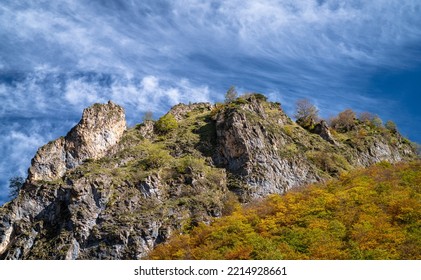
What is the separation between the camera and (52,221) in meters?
53.8

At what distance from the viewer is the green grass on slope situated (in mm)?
34531

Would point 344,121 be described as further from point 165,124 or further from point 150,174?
point 150,174

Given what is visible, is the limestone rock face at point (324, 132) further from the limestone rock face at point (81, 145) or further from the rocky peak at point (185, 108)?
the limestone rock face at point (81, 145)

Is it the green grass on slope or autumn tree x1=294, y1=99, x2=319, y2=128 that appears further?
autumn tree x1=294, y1=99, x2=319, y2=128

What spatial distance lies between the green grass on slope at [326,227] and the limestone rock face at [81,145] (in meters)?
22.2

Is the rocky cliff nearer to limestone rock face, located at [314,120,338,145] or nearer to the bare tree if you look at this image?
limestone rock face, located at [314,120,338,145]

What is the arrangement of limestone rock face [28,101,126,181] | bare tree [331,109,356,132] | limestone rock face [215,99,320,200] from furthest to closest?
bare tree [331,109,356,132], limestone rock face [28,101,126,181], limestone rock face [215,99,320,200]

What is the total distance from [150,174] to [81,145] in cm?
1333

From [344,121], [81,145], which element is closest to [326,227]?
[81,145]

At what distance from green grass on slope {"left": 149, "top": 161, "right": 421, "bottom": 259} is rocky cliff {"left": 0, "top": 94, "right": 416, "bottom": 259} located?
4.19 m

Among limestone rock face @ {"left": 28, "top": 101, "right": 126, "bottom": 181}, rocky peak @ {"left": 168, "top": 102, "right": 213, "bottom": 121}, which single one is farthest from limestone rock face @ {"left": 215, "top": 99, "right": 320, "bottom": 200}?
limestone rock face @ {"left": 28, "top": 101, "right": 126, "bottom": 181}

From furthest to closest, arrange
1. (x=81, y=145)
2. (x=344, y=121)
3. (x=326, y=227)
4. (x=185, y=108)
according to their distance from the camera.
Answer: (x=344, y=121), (x=185, y=108), (x=81, y=145), (x=326, y=227)

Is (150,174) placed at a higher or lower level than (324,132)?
lower

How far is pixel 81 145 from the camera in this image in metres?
64.3
